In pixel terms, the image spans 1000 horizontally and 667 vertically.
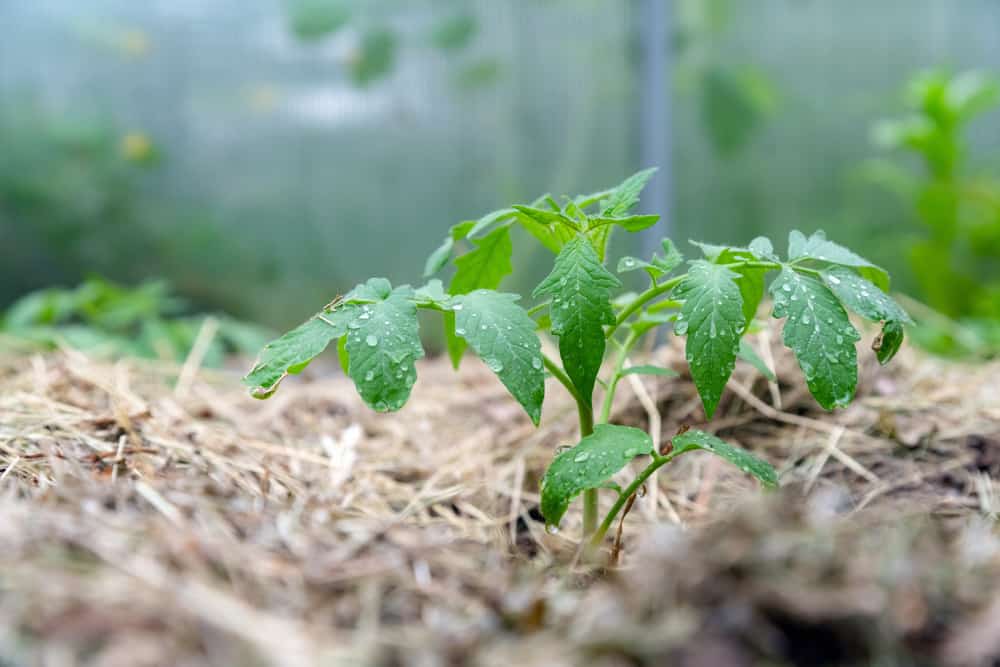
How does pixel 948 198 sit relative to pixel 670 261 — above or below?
below

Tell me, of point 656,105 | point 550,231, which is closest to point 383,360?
point 550,231

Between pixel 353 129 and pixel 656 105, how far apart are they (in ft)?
3.76

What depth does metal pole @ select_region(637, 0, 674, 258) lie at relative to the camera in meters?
2.93

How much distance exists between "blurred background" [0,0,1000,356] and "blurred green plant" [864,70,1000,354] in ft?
0.04

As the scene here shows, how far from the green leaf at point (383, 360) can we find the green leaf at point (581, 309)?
5.9 inches

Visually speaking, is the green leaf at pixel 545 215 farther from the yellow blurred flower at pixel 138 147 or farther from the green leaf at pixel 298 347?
the yellow blurred flower at pixel 138 147

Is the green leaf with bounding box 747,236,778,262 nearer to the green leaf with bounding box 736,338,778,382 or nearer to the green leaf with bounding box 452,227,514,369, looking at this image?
the green leaf with bounding box 736,338,778,382

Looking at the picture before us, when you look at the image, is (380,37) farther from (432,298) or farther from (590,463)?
(590,463)

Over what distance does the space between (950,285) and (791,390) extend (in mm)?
2207

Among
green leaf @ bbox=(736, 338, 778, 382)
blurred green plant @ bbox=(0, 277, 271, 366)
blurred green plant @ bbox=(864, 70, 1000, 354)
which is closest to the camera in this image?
green leaf @ bbox=(736, 338, 778, 382)

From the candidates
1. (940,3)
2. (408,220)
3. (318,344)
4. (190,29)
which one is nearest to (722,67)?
(940,3)

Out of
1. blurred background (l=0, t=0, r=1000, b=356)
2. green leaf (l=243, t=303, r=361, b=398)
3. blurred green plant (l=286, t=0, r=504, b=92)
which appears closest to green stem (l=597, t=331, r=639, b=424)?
green leaf (l=243, t=303, r=361, b=398)

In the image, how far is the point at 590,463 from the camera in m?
0.83

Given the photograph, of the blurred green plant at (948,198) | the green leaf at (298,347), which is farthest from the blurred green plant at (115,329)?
the blurred green plant at (948,198)
